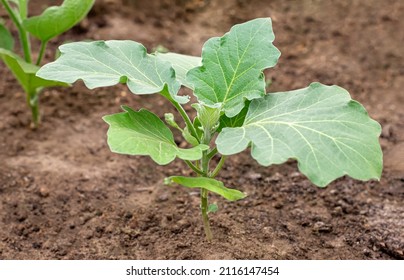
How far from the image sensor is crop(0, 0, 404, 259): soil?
8.68 ft

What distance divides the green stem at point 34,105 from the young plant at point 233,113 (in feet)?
3.72

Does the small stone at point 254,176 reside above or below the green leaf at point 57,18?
below

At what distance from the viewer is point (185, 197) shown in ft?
9.73

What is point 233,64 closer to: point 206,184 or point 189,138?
point 189,138

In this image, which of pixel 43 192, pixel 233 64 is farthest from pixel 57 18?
pixel 233 64

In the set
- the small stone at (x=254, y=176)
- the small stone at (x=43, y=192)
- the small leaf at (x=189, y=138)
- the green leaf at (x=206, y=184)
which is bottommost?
the small stone at (x=43, y=192)

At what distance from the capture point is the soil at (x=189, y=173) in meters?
2.65

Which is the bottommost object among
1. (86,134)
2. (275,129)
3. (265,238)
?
(86,134)

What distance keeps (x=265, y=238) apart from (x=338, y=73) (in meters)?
1.68

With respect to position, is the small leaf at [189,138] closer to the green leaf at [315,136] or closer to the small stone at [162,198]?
the green leaf at [315,136]

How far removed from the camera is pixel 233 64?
235cm

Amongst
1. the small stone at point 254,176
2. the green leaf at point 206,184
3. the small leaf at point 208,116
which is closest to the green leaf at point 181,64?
the small leaf at point 208,116
